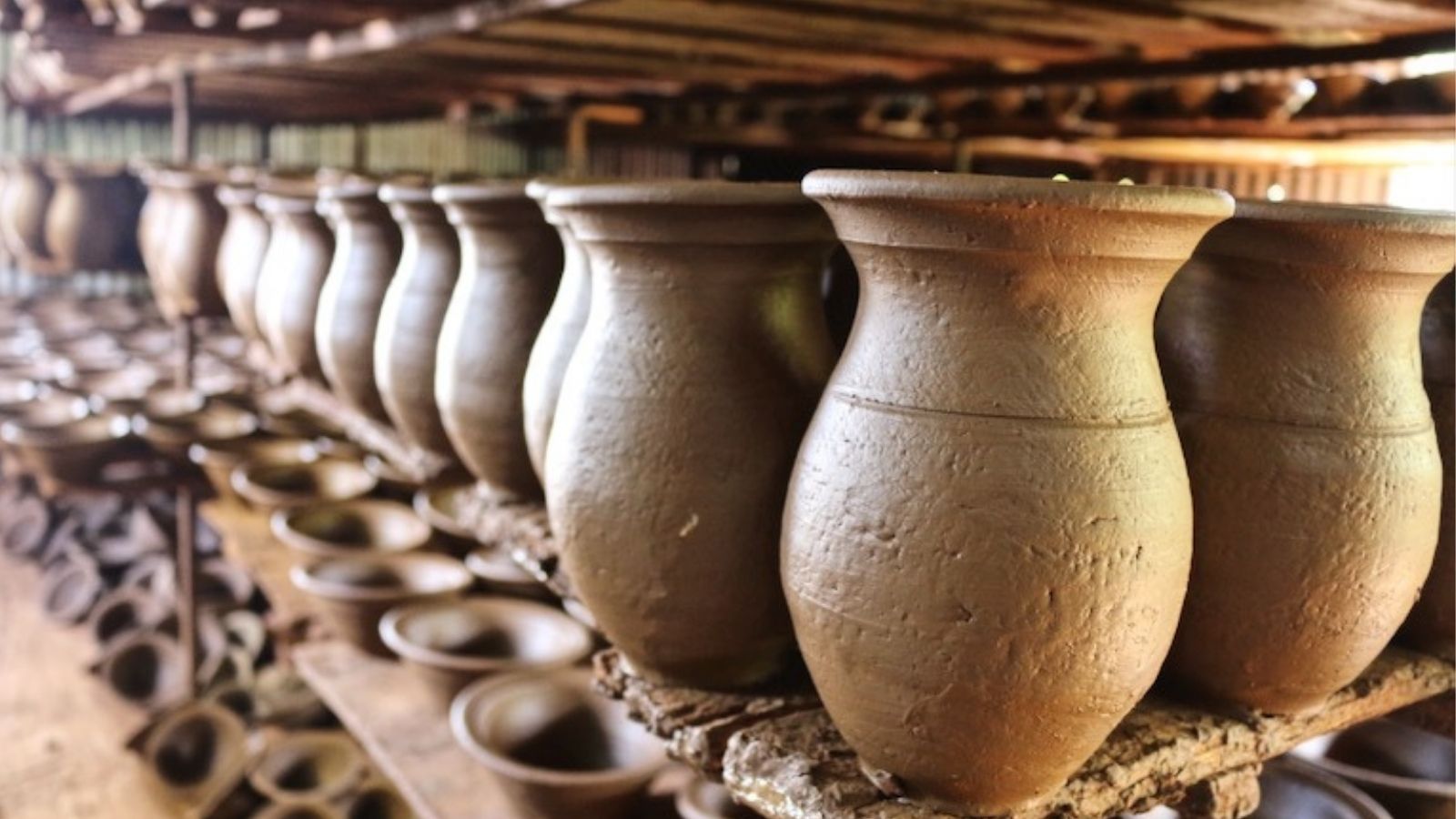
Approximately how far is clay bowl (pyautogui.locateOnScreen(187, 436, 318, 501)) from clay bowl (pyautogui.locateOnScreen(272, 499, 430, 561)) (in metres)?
0.35

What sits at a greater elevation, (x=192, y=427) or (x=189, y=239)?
(x=189, y=239)

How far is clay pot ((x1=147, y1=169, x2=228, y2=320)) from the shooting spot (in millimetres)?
3066

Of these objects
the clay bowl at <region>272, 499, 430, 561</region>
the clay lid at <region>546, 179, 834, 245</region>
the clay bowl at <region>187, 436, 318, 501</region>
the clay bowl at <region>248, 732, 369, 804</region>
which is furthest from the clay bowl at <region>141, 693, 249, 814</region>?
the clay lid at <region>546, 179, 834, 245</region>

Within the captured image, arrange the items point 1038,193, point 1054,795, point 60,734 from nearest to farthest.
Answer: point 1038,193 < point 1054,795 < point 60,734

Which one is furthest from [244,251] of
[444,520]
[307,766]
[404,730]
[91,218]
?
[91,218]

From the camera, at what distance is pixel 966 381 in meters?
0.80

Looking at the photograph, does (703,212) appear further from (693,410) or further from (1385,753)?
(1385,753)

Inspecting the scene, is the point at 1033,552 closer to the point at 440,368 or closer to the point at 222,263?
the point at 440,368

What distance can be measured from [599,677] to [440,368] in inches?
21.5

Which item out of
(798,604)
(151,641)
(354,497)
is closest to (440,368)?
(798,604)

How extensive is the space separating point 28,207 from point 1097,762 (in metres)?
4.64

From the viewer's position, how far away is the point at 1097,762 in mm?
931

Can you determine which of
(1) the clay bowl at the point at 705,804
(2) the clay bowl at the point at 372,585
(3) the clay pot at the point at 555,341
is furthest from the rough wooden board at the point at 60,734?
(3) the clay pot at the point at 555,341

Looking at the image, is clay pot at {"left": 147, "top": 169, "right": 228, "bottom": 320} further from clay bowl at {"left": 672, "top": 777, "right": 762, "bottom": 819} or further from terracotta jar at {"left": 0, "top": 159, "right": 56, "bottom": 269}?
clay bowl at {"left": 672, "top": 777, "right": 762, "bottom": 819}
